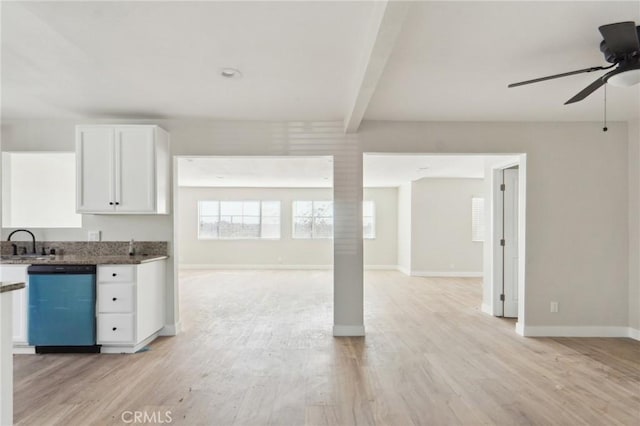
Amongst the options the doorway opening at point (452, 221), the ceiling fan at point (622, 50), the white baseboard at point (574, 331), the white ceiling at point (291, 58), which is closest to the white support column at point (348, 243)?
the white ceiling at point (291, 58)

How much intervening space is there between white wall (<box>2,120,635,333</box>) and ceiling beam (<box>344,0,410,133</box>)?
1.40 m

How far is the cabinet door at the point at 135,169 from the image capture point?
376 cm

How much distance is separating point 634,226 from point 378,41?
13.3ft

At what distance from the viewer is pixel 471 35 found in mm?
2217

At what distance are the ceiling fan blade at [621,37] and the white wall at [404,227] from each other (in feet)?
23.3

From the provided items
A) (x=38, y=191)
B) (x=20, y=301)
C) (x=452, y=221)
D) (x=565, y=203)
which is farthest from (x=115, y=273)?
(x=452, y=221)

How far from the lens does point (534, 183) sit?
4129 mm

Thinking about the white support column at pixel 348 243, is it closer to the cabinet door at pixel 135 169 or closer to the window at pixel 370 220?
the cabinet door at pixel 135 169

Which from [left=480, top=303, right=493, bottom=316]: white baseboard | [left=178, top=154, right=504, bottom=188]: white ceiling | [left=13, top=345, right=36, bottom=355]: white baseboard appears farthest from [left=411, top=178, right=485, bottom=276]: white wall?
[left=13, top=345, right=36, bottom=355]: white baseboard

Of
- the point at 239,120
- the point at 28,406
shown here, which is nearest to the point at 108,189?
the point at 239,120

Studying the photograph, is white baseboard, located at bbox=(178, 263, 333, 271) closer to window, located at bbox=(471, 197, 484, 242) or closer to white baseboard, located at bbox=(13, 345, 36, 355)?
window, located at bbox=(471, 197, 484, 242)

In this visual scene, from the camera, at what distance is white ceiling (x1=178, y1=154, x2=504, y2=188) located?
620 cm

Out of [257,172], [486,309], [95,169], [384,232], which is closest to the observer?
[95,169]

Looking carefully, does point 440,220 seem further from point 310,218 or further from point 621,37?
point 621,37
